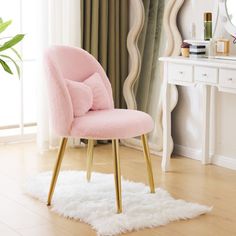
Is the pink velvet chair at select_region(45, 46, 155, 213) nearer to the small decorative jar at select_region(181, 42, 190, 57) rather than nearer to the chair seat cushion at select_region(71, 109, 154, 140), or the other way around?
the chair seat cushion at select_region(71, 109, 154, 140)

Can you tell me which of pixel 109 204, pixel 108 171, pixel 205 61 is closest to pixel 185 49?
pixel 205 61

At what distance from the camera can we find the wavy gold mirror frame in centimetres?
457

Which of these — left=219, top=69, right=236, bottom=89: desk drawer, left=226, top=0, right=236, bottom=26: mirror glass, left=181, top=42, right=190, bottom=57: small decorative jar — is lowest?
left=219, top=69, right=236, bottom=89: desk drawer

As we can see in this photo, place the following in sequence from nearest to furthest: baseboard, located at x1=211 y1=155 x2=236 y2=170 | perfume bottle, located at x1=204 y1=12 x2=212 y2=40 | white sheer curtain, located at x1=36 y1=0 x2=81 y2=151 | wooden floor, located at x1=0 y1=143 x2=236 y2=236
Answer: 1. wooden floor, located at x1=0 y1=143 x2=236 y2=236
2. perfume bottle, located at x1=204 y1=12 x2=212 y2=40
3. baseboard, located at x1=211 y1=155 x2=236 y2=170
4. white sheer curtain, located at x1=36 y1=0 x2=81 y2=151

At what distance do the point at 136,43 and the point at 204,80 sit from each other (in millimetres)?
1167

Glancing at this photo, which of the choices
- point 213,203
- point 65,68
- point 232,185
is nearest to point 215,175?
point 232,185

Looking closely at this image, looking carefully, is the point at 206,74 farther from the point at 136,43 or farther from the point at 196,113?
the point at 136,43

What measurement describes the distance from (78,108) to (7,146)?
5.27 ft

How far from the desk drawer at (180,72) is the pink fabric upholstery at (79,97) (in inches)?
29.1

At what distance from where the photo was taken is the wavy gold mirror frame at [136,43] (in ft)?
15.0

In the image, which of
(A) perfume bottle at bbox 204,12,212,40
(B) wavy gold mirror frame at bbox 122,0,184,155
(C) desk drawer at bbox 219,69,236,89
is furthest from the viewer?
(B) wavy gold mirror frame at bbox 122,0,184,155

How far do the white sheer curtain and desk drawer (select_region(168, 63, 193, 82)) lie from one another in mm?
1029

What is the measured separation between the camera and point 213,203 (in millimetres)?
3596

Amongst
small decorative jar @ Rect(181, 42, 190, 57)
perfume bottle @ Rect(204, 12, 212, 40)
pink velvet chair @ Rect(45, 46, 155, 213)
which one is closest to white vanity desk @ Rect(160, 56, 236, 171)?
small decorative jar @ Rect(181, 42, 190, 57)
